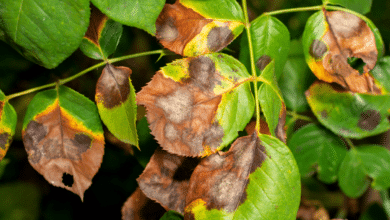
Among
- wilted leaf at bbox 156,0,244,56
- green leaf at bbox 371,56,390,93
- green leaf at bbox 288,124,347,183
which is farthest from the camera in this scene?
green leaf at bbox 288,124,347,183

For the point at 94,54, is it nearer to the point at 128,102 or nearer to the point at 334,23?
the point at 128,102

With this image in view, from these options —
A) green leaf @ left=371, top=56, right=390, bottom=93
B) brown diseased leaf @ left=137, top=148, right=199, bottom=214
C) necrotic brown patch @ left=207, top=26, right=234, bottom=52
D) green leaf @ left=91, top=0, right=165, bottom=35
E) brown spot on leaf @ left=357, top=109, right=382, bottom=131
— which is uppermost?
green leaf @ left=91, top=0, right=165, bottom=35

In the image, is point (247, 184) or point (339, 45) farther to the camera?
point (339, 45)

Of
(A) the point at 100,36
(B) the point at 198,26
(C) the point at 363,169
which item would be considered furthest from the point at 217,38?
(C) the point at 363,169

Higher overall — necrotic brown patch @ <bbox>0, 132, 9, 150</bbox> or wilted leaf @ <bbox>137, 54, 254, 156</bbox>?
wilted leaf @ <bbox>137, 54, 254, 156</bbox>

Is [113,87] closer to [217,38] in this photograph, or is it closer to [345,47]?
[217,38]

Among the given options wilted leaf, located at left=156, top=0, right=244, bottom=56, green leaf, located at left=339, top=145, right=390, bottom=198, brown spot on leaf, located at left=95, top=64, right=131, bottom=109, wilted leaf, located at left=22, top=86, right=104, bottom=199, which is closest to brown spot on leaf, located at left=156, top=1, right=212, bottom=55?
wilted leaf, located at left=156, top=0, right=244, bottom=56

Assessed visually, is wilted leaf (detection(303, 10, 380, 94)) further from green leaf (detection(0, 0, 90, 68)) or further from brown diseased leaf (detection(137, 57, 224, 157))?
green leaf (detection(0, 0, 90, 68))
